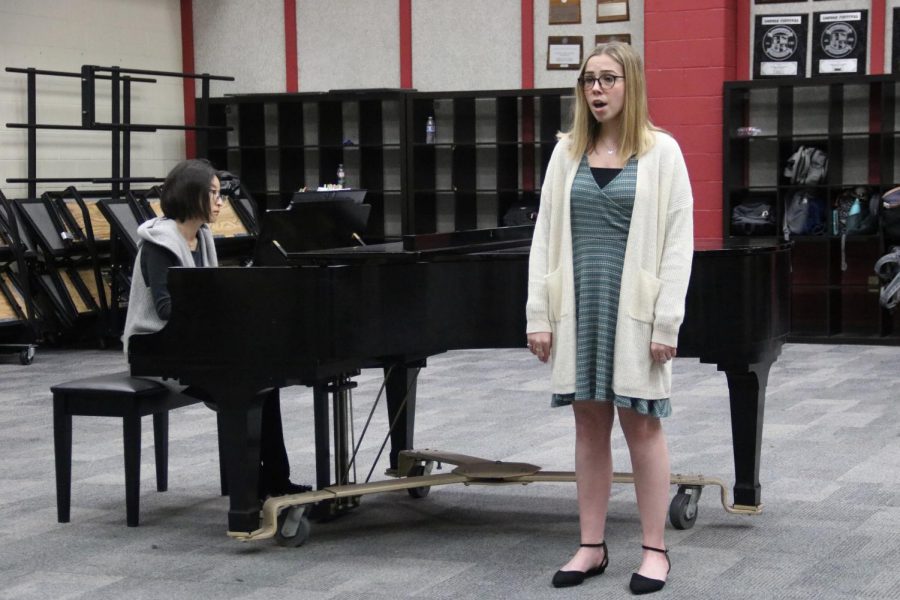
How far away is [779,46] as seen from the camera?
891 cm

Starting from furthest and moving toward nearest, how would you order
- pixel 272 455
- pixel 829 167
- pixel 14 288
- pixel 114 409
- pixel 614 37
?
pixel 614 37, pixel 829 167, pixel 14 288, pixel 272 455, pixel 114 409

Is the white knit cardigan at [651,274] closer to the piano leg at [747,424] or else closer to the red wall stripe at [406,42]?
the piano leg at [747,424]

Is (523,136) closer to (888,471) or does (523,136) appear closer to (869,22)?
(869,22)

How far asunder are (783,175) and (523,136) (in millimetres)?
1955

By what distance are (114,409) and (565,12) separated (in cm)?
627

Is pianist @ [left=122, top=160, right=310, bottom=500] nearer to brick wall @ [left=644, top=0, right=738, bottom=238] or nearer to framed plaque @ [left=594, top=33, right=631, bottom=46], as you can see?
brick wall @ [left=644, top=0, right=738, bottom=238]

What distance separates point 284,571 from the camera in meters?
3.48

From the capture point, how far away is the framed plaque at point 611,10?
931 cm

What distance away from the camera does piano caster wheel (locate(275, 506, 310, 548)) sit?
147 inches

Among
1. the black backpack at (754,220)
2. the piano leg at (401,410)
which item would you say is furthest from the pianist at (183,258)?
the black backpack at (754,220)

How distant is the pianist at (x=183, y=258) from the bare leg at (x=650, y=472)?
45.2 inches

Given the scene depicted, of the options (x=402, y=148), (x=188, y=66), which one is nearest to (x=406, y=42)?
(x=402, y=148)

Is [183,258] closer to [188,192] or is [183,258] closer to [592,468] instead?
[188,192]

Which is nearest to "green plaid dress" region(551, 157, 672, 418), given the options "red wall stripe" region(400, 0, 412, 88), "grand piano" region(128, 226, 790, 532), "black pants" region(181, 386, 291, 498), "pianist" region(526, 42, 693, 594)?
"pianist" region(526, 42, 693, 594)
